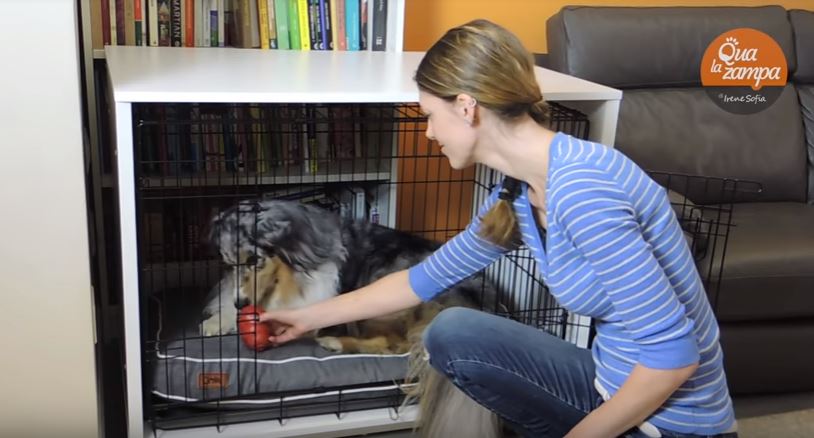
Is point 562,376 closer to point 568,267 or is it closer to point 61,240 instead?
point 568,267

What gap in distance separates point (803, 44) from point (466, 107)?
5.89 ft

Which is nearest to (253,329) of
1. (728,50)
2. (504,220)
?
(504,220)

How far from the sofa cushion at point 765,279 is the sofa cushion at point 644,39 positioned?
62cm

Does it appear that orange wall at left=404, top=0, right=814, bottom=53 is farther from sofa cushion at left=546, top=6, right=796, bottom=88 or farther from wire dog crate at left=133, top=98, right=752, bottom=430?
wire dog crate at left=133, top=98, right=752, bottom=430

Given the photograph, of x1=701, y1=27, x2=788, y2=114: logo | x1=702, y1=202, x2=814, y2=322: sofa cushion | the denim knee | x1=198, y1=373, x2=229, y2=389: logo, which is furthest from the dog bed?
x1=701, y1=27, x2=788, y2=114: logo

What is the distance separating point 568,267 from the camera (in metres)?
1.24

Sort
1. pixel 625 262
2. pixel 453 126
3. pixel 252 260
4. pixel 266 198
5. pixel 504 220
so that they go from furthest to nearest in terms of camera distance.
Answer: pixel 266 198 < pixel 252 260 < pixel 504 220 < pixel 453 126 < pixel 625 262

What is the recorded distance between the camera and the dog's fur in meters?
1.67

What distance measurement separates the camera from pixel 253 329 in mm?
1739

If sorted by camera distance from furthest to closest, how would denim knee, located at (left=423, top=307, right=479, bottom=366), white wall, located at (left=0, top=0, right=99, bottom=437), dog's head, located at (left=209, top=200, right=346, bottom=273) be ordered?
dog's head, located at (left=209, top=200, right=346, bottom=273) < denim knee, located at (left=423, top=307, right=479, bottom=366) < white wall, located at (left=0, top=0, right=99, bottom=437)

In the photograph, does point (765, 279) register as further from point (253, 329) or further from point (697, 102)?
point (253, 329)

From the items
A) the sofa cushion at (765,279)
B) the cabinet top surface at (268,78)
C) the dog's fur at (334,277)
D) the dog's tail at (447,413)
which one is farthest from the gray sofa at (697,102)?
the dog's tail at (447,413)

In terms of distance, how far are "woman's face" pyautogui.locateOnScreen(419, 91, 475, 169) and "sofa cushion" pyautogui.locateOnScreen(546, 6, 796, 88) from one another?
1.15 metres

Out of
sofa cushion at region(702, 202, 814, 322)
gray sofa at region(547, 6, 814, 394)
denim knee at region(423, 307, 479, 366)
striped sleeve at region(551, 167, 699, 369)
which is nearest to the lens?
striped sleeve at region(551, 167, 699, 369)
